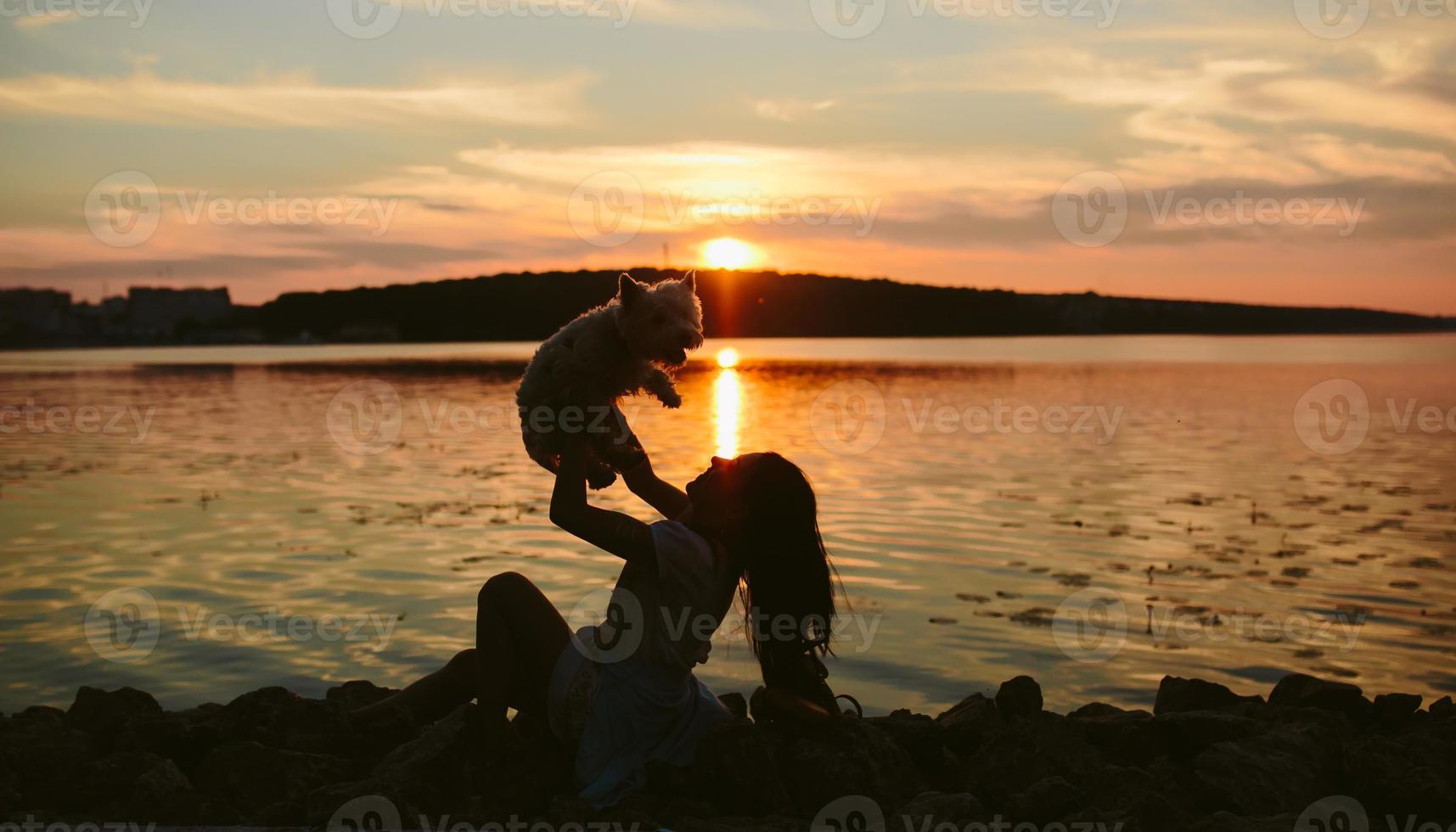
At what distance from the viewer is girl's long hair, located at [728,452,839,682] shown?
200 inches

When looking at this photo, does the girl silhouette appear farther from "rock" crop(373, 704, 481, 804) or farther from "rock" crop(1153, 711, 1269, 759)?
"rock" crop(1153, 711, 1269, 759)

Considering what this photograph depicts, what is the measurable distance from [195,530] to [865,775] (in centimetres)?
1107

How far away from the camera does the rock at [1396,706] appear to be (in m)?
6.56

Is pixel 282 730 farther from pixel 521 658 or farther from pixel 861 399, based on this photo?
pixel 861 399

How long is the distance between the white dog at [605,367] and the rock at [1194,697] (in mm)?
3670

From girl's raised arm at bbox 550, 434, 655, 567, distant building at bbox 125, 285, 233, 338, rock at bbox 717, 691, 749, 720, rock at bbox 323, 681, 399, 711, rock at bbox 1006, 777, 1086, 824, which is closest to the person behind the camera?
girl's raised arm at bbox 550, 434, 655, 567

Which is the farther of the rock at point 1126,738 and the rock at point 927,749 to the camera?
the rock at point 1126,738

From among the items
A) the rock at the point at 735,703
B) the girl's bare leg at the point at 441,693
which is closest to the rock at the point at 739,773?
the girl's bare leg at the point at 441,693

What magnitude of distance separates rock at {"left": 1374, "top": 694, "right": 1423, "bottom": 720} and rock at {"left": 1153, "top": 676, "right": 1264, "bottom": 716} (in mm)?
594

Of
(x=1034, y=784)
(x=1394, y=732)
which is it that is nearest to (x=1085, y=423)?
(x=1394, y=732)

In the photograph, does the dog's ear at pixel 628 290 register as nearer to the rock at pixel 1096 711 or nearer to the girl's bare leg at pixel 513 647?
the girl's bare leg at pixel 513 647

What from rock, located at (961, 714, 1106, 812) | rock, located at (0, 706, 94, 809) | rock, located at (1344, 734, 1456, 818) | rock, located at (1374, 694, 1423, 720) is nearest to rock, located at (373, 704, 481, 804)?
rock, located at (0, 706, 94, 809)

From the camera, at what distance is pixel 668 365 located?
5.39m

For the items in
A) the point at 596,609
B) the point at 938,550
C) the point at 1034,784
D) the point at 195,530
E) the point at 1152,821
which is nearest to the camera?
the point at 1152,821
